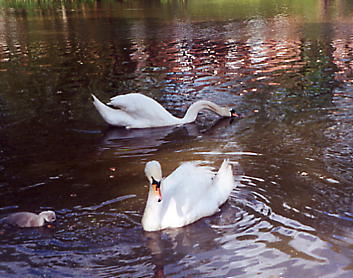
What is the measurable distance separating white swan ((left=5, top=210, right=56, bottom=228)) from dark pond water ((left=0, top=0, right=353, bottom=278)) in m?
0.08

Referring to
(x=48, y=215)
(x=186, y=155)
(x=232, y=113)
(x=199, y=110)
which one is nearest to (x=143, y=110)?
(x=199, y=110)

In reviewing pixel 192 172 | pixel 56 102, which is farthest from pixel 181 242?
pixel 56 102

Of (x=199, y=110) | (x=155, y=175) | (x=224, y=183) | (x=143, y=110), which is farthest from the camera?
(x=199, y=110)

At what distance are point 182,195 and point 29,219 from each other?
167 cm

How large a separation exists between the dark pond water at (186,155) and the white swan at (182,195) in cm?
12

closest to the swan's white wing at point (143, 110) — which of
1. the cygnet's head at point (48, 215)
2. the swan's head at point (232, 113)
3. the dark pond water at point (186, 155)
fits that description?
the dark pond water at point (186, 155)

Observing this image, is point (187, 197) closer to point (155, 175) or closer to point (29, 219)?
point (155, 175)

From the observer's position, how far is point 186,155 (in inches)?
320

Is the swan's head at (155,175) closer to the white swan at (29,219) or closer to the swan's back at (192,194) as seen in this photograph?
the swan's back at (192,194)

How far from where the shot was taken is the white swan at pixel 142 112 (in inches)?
370

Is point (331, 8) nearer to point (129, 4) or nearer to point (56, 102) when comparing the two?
point (129, 4)

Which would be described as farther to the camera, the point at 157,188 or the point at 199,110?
the point at 199,110

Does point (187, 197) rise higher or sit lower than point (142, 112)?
lower

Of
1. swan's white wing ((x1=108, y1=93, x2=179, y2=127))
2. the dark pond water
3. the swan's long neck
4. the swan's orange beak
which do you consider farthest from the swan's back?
the swan's long neck
